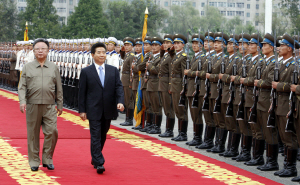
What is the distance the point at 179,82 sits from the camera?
10.6 meters

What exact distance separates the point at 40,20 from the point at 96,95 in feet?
148

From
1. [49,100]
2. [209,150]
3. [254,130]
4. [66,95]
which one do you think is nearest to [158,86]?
[209,150]

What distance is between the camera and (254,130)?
26.9 feet

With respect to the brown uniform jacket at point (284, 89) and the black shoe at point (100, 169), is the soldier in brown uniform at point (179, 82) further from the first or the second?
the black shoe at point (100, 169)

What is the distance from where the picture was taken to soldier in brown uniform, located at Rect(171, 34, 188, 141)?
34.6ft

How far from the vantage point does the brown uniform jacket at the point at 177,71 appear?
1053cm

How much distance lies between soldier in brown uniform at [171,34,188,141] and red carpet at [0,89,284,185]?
57cm

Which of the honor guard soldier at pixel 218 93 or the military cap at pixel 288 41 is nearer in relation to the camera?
the military cap at pixel 288 41

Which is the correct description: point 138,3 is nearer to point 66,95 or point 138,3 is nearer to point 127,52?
point 66,95

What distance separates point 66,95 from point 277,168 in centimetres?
1080

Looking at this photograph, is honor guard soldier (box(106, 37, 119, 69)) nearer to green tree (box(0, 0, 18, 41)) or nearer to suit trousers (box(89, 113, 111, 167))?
suit trousers (box(89, 113, 111, 167))

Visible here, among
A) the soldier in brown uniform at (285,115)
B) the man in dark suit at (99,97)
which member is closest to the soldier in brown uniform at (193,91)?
the soldier in brown uniform at (285,115)

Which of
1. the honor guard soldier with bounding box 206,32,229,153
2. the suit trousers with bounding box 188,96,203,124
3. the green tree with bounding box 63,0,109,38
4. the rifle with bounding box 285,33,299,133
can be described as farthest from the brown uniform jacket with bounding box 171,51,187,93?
the green tree with bounding box 63,0,109,38

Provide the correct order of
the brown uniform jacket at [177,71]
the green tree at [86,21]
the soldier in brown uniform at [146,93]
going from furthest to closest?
the green tree at [86,21], the soldier in brown uniform at [146,93], the brown uniform jacket at [177,71]
